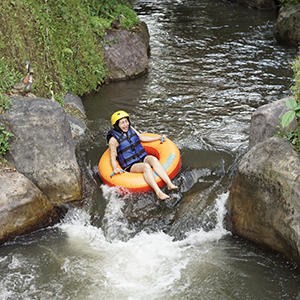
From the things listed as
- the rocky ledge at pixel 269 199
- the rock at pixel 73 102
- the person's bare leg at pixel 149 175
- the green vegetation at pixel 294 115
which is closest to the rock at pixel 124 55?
the rock at pixel 73 102

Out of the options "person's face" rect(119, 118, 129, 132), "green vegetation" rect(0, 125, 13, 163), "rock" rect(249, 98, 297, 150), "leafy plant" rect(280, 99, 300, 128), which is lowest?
"green vegetation" rect(0, 125, 13, 163)

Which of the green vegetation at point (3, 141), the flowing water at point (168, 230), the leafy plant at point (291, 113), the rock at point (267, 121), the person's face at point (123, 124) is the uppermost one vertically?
the leafy plant at point (291, 113)

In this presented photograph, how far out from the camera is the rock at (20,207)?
4.48 meters

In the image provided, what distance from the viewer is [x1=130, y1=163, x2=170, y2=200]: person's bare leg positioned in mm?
4979

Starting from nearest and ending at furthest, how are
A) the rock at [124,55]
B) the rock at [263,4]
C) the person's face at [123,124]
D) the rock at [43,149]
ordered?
the rock at [43,149] → the person's face at [123,124] → the rock at [124,55] → the rock at [263,4]

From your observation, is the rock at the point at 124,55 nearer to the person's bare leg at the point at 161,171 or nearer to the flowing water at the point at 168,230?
the flowing water at the point at 168,230

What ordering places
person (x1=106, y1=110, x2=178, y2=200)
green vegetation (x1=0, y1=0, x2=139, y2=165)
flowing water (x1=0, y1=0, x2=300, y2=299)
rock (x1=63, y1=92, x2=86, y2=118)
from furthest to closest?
rock (x1=63, y1=92, x2=86, y2=118), green vegetation (x1=0, y1=0, x2=139, y2=165), person (x1=106, y1=110, x2=178, y2=200), flowing water (x1=0, y1=0, x2=300, y2=299)

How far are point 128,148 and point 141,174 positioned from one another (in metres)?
0.58

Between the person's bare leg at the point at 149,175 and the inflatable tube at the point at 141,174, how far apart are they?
0.07 m

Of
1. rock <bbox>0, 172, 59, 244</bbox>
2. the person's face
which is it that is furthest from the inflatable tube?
rock <bbox>0, 172, 59, 244</bbox>

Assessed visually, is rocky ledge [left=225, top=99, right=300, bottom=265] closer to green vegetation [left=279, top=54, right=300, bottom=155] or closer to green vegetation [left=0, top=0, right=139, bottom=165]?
green vegetation [left=279, top=54, right=300, bottom=155]

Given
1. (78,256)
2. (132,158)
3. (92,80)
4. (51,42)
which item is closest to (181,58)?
(92,80)

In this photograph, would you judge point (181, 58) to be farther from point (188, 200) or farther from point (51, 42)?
point (188, 200)

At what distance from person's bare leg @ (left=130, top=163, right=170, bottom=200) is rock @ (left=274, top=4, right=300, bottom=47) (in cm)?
781
